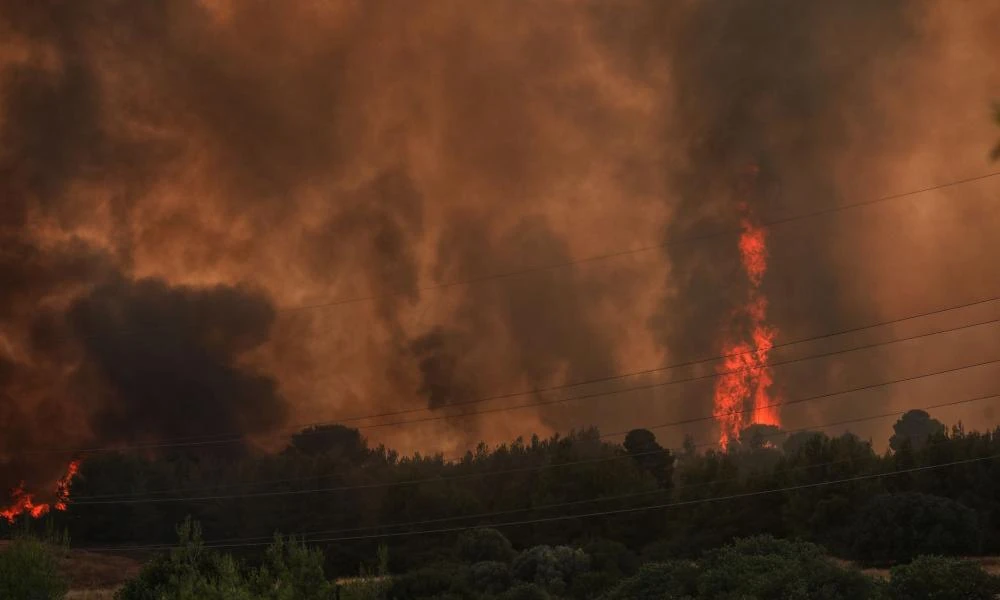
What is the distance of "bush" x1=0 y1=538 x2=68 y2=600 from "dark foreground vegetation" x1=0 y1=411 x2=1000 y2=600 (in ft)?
14.4

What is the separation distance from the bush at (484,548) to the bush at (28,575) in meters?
42.4

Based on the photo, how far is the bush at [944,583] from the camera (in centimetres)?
5147

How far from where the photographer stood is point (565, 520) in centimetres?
11412

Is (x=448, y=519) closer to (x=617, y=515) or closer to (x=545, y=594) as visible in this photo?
(x=617, y=515)

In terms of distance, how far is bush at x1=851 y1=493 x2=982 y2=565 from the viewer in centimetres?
7762

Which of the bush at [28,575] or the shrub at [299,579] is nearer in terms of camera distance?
the shrub at [299,579]

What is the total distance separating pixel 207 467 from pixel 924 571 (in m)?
114

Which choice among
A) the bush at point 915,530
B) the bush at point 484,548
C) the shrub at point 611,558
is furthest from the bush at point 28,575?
the bush at point 915,530

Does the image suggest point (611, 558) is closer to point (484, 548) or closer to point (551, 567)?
point (551, 567)

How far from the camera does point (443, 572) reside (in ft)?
243

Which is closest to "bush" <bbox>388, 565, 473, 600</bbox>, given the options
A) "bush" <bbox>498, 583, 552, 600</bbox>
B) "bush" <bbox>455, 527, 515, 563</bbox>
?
"bush" <bbox>498, 583, 552, 600</bbox>

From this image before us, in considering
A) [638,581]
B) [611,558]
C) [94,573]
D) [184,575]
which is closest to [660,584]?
[638,581]

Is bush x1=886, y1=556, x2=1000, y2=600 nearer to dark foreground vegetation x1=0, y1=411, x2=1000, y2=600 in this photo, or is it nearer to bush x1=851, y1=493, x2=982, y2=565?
dark foreground vegetation x1=0, y1=411, x2=1000, y2=600

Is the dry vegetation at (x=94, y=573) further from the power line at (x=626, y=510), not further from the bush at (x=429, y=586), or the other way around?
the bush at (x=429, y=586)
